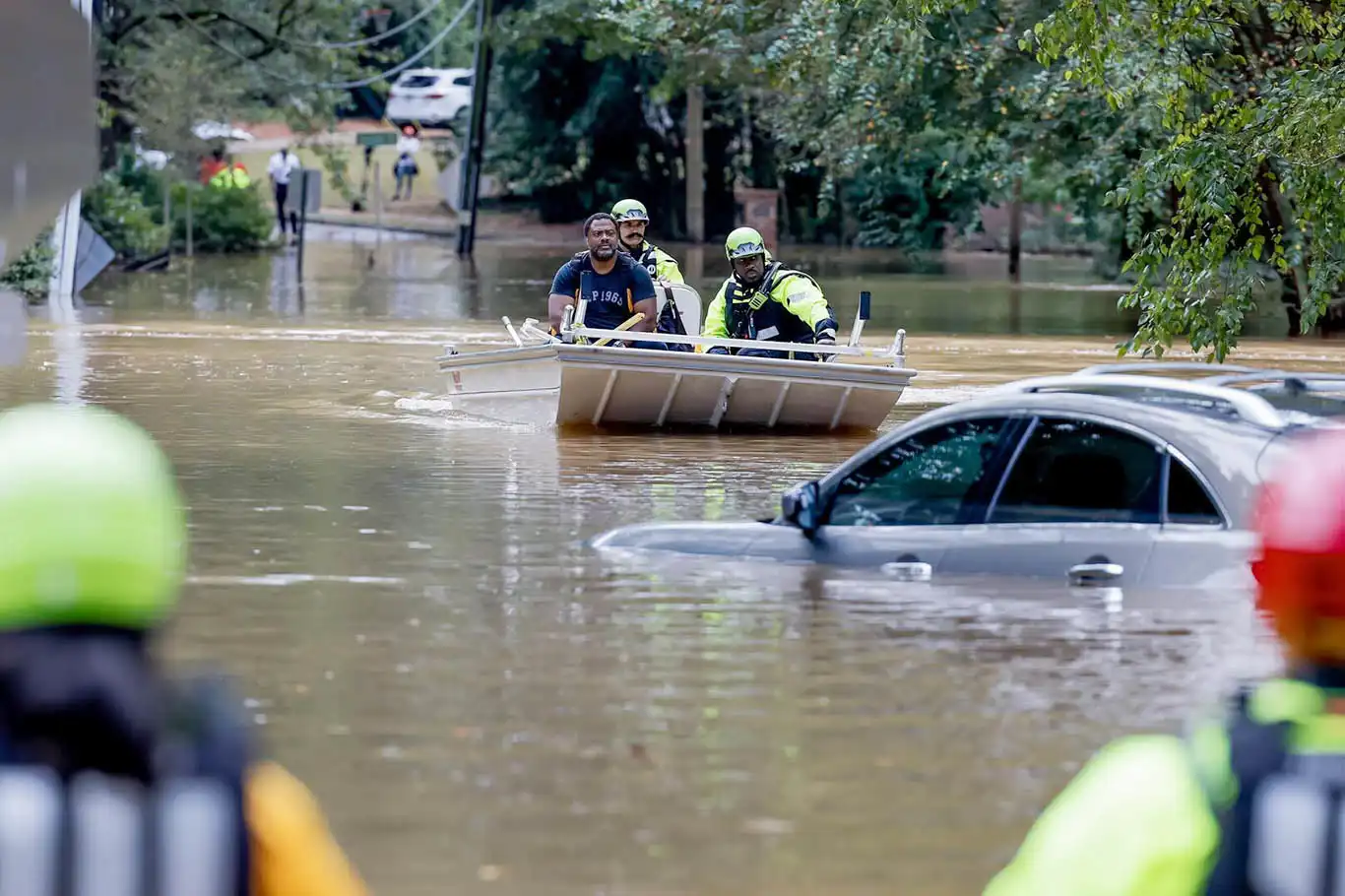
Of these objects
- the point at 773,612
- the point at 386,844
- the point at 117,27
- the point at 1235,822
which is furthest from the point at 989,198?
the point at 1235,822

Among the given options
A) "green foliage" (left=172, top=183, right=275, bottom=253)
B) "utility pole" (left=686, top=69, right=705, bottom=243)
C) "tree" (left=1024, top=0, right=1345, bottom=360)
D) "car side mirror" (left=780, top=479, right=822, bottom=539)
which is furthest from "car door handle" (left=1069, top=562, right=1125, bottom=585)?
"utility pole" (left=686, top=69, right=705, bottom=243)

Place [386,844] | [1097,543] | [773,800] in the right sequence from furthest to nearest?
[1097,543] → [773,800] → [386,844]

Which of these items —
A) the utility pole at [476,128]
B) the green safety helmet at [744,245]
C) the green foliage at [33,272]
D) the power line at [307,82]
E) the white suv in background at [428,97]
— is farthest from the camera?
the white suv in background at [428,97]

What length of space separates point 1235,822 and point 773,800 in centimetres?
397

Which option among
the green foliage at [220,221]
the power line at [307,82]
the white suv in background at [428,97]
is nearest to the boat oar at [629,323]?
the power line at [307,82]

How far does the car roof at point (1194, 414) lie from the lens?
7.63 metres

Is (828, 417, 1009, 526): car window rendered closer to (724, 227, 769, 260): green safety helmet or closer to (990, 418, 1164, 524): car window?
(990, 418, 1164, 524): car window

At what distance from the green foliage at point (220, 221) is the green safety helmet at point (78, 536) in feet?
146

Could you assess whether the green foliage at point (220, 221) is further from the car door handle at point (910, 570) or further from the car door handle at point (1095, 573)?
the car door handle at point (1095, 573)

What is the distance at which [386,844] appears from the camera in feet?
19.3

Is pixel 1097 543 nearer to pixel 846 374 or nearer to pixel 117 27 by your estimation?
pixel 846 374

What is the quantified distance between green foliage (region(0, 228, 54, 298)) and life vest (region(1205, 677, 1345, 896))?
98.0ft

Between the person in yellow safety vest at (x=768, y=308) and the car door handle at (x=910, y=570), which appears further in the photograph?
the person in yellow safety vest at (x=768, y=308)

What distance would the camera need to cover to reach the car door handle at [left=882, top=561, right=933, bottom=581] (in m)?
8.58
